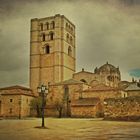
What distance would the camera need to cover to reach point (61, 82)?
133 feet

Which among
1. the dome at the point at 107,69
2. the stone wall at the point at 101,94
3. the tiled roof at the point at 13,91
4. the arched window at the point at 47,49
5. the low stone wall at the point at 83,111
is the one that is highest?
the arched window at the point at 47,49

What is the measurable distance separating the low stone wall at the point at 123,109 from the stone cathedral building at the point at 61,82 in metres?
10.1

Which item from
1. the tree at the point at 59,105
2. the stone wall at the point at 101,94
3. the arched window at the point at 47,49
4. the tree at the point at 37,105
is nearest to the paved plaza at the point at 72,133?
the stone wall at the point at 101,94

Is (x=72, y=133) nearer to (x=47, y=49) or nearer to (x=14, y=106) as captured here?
(x=14, y=106)

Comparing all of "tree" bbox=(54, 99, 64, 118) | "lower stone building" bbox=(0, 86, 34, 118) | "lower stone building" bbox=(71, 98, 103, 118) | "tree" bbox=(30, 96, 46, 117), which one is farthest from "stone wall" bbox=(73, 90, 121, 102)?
"lower stone building" bbox=(0, 86, 34, 118)

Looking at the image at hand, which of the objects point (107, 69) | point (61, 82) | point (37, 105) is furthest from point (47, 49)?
point (37, 105)

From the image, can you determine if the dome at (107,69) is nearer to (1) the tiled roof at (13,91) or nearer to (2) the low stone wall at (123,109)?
(1) the tiled roof at (13,91)

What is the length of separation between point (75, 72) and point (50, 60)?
5.22 meters

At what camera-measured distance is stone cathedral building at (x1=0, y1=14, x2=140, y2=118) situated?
35938mm

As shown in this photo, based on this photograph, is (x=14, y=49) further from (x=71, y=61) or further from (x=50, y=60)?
(x=71, y=61)

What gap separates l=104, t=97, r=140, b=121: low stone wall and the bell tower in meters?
24.1

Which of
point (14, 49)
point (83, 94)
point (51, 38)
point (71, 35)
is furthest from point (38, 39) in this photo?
point (14, 49)

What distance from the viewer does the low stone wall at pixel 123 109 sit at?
20.2 metres

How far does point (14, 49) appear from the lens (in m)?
15.4
